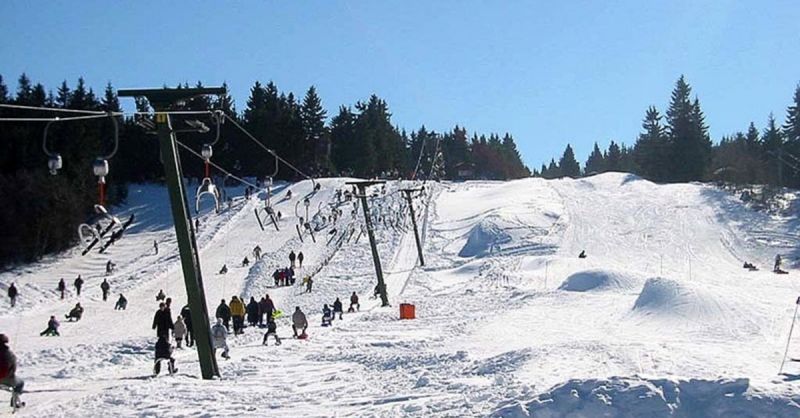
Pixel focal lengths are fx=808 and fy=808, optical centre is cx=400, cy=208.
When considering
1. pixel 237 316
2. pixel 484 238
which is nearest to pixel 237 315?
pixel 237 316

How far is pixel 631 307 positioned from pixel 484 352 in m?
14.4

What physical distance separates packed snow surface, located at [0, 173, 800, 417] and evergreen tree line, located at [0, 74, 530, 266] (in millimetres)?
3386

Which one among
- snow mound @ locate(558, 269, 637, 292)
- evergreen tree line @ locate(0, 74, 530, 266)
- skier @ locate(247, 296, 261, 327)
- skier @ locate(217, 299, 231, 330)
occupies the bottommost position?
snow mound @ locate(558, 269, 637, 292)

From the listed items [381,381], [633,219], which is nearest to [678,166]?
[633,219]

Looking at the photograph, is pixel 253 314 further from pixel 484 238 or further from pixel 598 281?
pixel 484 238

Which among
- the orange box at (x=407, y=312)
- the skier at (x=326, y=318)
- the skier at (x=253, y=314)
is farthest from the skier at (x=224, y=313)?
the orange box at (x=407, y=312)

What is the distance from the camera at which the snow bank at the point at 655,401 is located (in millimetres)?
9953

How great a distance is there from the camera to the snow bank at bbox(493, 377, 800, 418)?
995cm

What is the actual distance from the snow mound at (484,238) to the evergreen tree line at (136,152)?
6.99 m

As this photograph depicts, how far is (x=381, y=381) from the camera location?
1453 centimetres

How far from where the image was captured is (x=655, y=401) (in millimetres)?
10109

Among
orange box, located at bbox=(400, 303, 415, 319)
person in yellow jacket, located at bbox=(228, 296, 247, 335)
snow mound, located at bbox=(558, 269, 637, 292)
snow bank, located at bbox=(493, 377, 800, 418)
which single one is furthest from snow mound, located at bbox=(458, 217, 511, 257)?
snow bank, located at bbox=(493, 377, 800, 418)

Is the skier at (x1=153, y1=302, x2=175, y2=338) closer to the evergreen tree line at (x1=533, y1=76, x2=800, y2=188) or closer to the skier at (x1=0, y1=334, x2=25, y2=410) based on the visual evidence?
the skier at (x1=0, y1=334, x2=25, y2=410)

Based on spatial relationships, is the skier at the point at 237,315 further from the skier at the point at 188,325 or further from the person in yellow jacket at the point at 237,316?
the skier at the point at 188,325
